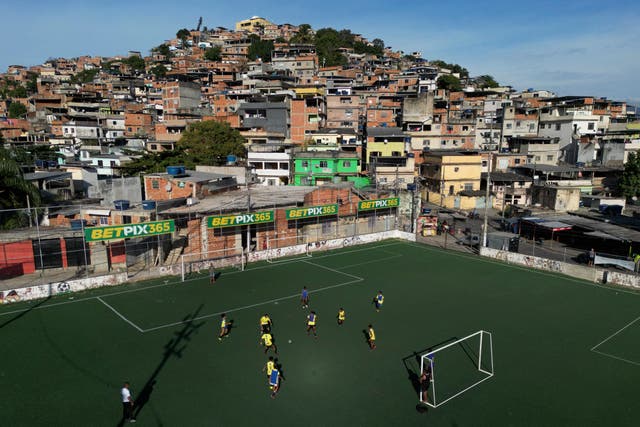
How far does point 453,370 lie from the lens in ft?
54.8

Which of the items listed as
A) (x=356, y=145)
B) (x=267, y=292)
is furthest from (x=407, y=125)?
(x=267, y=292)

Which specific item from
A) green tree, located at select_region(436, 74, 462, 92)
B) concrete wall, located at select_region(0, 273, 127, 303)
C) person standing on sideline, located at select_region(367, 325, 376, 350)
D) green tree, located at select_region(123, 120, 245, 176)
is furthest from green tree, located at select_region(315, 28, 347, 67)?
person standing on sideline, located at select_region(367, 325, 376, 350)

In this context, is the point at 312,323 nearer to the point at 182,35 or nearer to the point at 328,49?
the point at 328,49

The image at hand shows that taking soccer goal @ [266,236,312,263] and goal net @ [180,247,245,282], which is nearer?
goal net @ [180,247,245,282]

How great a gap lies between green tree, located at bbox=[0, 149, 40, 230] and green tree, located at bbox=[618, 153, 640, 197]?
63182mm

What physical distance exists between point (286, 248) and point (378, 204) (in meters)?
9.68

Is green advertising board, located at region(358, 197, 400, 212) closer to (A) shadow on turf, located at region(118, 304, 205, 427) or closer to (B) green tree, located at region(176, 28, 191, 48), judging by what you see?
(A) shadow on turf, located at region(118, 304, 205, 427)

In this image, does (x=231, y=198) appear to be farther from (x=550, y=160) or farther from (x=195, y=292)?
(x=550, y=160)

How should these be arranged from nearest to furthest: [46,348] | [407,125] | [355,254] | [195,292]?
[46,348]
[195,292]
[355,254]
[407,125]

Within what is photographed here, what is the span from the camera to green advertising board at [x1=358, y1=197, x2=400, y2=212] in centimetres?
3681

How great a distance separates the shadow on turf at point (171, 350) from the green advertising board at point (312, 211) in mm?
11650

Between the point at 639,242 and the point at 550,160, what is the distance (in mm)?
38738

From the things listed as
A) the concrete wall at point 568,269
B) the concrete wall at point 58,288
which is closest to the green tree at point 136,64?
the concrete wall at point 58,288

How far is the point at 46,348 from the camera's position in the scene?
18.2m
